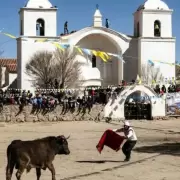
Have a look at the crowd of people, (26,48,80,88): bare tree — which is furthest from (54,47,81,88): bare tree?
the crowd of people

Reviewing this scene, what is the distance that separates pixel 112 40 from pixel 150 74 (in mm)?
6014

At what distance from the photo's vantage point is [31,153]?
1182 centimetres

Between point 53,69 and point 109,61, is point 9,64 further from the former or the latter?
point 53,69

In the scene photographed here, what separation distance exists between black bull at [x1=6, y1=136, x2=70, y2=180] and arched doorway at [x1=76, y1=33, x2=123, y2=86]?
144 feet

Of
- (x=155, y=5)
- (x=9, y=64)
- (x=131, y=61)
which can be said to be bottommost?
(x=131, y=61)

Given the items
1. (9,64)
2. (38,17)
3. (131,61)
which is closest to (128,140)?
(38,17)

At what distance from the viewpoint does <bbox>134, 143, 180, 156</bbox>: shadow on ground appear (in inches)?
752

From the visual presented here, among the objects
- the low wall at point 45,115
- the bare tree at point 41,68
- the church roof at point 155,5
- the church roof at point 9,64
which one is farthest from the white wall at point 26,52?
the low wall at point 45,115

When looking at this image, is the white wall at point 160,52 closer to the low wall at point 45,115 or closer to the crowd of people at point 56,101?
the crowd of people at point 56,101

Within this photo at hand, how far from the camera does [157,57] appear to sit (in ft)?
185

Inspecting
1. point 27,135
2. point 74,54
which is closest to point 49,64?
point 74,54

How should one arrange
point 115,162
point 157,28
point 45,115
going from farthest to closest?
point 157,28, point 45,115, point 115,162

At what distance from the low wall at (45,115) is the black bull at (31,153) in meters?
23.9

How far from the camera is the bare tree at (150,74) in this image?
54.5m
